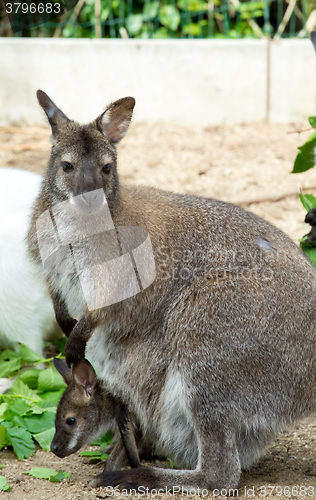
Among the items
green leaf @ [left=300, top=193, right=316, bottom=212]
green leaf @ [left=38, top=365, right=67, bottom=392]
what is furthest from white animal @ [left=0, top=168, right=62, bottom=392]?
green leaf @ [left=300, top=193, right=316, bottom=212]

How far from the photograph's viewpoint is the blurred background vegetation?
25.8 feet

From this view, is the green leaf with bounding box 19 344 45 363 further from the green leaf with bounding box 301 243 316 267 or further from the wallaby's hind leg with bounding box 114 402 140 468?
the green leaf with bounding box 301 243 316 267

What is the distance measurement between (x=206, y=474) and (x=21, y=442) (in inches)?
41.0

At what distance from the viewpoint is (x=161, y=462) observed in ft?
11.0

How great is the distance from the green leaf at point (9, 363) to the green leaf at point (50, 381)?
24cm

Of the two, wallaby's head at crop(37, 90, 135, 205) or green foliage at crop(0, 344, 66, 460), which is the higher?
wallaby's head at crop(37, 90, 135, 205)

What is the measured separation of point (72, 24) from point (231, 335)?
6.25 metres

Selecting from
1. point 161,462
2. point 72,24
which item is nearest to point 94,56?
point 72,24

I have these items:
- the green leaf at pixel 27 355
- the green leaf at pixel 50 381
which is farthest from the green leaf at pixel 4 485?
the green leaf at pixel 27 355

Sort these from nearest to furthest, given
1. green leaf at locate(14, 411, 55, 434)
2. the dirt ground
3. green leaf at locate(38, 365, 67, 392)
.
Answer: green leaf at locate(14, 411, 55, 434) < green leaf at locate(38, 365, 67, 392) < the dirt ground

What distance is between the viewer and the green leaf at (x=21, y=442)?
128 inches

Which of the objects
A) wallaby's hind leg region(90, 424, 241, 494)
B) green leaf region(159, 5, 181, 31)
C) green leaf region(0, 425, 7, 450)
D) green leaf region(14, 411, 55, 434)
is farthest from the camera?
green leaf region(159, 5, 181, 31)

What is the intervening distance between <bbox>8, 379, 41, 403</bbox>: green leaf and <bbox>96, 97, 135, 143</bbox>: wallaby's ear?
161 centimetres

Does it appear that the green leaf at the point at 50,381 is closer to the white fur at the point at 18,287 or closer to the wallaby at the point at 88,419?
the white fur at the point at 18,287
